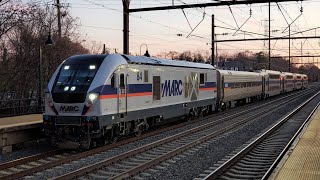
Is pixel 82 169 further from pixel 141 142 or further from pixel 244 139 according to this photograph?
pixel 244 139

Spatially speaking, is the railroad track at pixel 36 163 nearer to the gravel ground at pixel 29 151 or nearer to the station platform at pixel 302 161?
the gravel ground at pixel 29 151

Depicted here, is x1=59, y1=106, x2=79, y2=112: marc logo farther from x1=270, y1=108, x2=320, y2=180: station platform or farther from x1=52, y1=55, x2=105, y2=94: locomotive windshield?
x1=270, y1=108, x2=320, y2=180: station platform

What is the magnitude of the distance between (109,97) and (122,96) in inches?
37.4

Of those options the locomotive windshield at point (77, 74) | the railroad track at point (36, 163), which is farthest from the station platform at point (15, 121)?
the railroad track at point (36, 163)

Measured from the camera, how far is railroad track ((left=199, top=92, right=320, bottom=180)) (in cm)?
1036

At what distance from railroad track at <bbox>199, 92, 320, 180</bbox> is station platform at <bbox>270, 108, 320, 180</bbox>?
402mm

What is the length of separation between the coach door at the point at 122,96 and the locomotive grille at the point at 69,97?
4.98 ft

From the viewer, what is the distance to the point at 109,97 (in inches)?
533

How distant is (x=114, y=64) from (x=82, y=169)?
4.65m

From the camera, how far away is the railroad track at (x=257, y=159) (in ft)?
34.0

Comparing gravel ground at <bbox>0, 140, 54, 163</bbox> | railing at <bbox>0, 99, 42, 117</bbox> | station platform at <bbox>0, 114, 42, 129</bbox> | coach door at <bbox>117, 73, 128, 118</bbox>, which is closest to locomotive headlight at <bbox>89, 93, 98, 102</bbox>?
coach door at <bbox>117, 73, 128, 118</bbox>

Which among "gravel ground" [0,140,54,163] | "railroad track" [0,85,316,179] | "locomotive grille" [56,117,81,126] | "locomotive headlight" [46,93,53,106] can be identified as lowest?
"gravel ground" [0,140,54,163]

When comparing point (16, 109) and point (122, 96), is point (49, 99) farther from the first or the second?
point (16, 109)

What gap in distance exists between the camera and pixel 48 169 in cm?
1068
